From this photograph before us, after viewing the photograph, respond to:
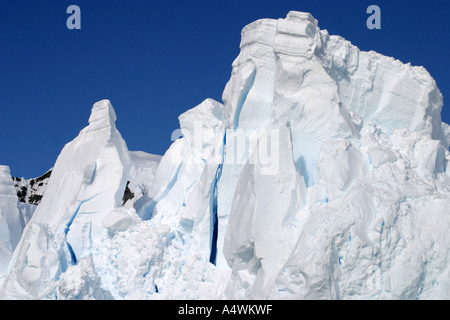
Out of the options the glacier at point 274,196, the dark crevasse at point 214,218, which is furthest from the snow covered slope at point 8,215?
the dark crevasse at point 214,218

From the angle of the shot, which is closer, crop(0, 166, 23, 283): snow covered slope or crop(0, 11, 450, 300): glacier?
crop(0, 11, 450, 300): glacier

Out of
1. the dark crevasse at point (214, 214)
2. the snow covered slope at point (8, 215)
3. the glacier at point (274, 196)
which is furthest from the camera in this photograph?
the snow covered slope at point (8, 215)

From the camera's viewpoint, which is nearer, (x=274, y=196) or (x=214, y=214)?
(x=274, y=196)

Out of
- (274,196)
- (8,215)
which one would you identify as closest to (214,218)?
(274,196)

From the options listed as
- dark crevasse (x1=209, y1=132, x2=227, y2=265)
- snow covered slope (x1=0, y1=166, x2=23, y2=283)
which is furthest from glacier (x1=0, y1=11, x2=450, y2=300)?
snow covered slope (x1=0, y1=166, x2=23, y2=283)

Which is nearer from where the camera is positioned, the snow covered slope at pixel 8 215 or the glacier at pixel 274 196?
the glacier at pixel 274 196

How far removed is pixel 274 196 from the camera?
55.8 ft

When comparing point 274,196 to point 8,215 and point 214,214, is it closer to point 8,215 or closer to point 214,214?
point 214,214

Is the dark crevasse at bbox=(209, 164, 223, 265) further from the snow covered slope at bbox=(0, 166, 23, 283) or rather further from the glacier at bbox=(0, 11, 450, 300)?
the snow covered slope at bbox=(0, 166, 23, 283)

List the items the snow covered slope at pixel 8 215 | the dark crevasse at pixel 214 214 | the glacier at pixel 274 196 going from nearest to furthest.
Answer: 1. the glacier at pixel 274 196
2. the dark crevasse at pixel 214 214
3. the snow covered slope at pixel 8 215

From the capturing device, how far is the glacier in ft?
51.3

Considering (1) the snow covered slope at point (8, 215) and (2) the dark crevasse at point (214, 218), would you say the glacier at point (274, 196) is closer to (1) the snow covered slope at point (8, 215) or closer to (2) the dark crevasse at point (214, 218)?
(2) the dark crevasse at point (214, 218)

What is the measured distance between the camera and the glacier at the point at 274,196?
51.3 ft
